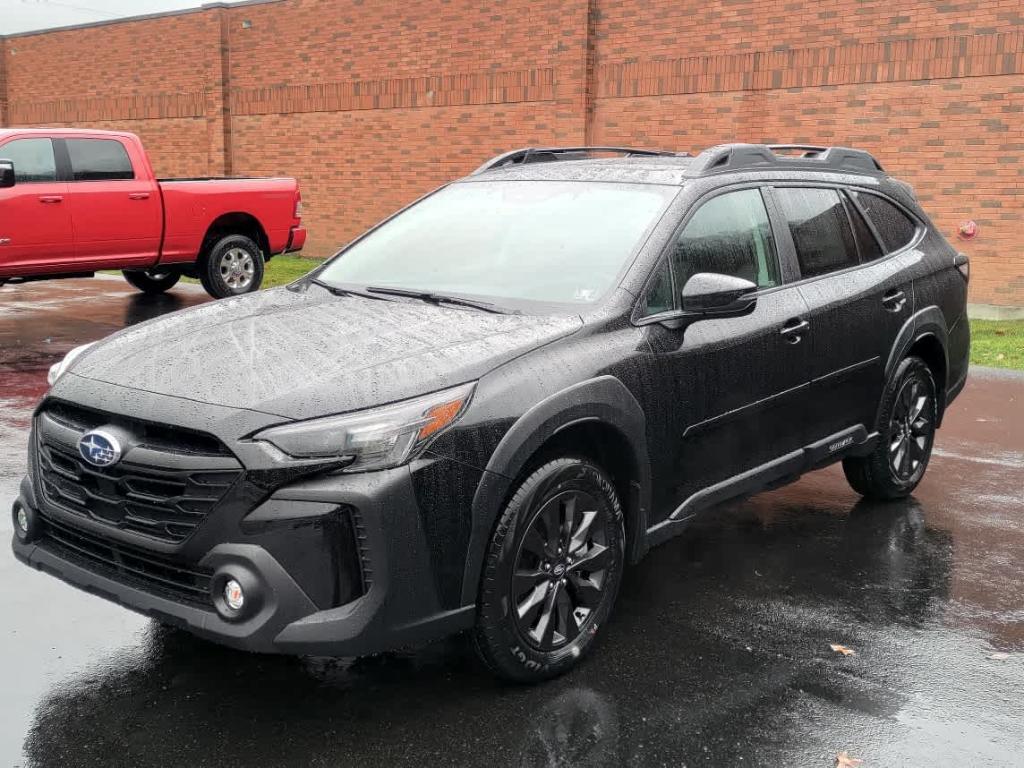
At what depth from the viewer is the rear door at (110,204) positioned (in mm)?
12211

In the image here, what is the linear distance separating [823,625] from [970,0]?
35.6ft

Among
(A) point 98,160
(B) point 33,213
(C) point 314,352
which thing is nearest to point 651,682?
(C) point 314,352

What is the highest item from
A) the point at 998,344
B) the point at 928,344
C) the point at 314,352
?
the point at 314,352

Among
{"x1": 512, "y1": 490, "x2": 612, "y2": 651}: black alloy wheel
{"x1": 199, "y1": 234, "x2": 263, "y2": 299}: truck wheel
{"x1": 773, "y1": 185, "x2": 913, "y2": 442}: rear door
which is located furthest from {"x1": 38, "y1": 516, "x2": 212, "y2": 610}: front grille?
{"x1": 199, "y1": 234, "x2": 263, "y2": 299}: truck wheel

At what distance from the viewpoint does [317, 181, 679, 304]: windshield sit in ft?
14.0

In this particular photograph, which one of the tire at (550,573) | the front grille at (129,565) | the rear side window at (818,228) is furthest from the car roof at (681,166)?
the front grille at (129,565)

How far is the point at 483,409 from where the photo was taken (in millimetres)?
3424

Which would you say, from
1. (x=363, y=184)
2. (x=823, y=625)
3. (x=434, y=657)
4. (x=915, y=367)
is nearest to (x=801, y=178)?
(x=915, y=367)

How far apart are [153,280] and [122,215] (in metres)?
2.53

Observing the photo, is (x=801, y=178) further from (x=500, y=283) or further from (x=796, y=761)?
(x=796, y=761)

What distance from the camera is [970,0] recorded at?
42.0ft

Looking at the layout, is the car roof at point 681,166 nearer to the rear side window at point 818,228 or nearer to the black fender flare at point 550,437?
the rear side window at point 818,228

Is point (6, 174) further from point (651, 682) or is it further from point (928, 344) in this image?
A: point (651, 682)

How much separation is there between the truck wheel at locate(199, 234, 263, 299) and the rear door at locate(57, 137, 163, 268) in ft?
2.50
